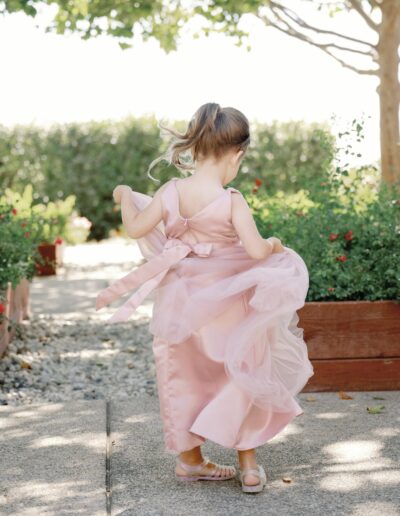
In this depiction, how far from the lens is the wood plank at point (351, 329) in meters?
5.00

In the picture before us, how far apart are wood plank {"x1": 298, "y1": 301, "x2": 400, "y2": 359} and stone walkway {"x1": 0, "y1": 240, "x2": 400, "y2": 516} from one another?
25 centimetres

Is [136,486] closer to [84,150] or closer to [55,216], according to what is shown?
[55,216]

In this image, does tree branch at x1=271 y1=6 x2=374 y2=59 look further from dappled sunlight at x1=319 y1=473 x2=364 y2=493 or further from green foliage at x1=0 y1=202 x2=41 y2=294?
dappled sunlight at x1=319 y1=473 x2=364 y2=493

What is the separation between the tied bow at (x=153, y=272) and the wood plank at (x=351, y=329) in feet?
5.09

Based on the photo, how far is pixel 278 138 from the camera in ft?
54.7

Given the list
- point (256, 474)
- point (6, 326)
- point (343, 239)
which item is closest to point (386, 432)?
point (256, 474)

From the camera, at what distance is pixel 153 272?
11.9 ft

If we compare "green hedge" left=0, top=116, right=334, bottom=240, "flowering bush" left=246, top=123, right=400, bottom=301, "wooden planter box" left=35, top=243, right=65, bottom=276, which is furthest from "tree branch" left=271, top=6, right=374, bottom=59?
"green hedge" left=0, top=116, right=334, bottom=240

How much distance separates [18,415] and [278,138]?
12603 millimetres

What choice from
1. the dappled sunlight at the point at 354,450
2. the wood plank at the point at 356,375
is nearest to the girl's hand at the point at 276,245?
the dappled sunlight at the point at 354,450

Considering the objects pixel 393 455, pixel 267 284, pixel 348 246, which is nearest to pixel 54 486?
pixel 267 284

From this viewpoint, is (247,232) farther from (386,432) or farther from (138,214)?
(386,432)

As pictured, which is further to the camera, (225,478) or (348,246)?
(348,246)

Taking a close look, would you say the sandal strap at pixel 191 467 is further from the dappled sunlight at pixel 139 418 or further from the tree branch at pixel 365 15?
the tree branch at pixel 365 15
